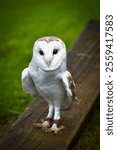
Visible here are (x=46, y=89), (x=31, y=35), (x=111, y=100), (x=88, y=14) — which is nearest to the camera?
(x=46, y=89)

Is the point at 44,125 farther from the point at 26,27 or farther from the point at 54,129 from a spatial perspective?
the point at 26,27

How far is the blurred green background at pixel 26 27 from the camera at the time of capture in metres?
5.24

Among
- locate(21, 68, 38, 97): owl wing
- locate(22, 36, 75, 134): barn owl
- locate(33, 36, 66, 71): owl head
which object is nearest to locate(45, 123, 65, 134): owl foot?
locate(22, 36, 75, 134): barn owl

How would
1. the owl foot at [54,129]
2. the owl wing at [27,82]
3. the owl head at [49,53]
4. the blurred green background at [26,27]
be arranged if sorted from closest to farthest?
the owl head at [49,53] < the owl wing at [27,82] < the owl foot at [54,129] < the blurred green background at [26,27]

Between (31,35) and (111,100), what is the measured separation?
2.83 metres

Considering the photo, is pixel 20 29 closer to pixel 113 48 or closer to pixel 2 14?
pixel 2 14

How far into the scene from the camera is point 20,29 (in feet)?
21.5

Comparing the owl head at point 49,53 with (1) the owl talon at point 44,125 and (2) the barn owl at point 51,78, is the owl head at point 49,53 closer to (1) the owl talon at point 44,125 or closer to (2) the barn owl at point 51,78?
(2) the barn owl at point 51,78

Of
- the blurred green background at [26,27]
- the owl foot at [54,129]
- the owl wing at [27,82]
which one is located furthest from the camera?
the blurred green background at [26,27]

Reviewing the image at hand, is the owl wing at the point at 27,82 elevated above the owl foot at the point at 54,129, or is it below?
above

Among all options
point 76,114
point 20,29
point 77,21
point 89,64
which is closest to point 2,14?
point 20,29

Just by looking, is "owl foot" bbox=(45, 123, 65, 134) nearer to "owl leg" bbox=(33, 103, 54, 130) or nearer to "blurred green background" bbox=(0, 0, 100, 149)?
"owl leg" bbox=(33, 103, 54, 130)

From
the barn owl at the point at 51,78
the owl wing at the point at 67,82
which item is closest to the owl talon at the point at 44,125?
the barn owl at the point at 51,78

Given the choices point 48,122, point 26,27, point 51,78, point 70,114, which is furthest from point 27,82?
point 26,27
